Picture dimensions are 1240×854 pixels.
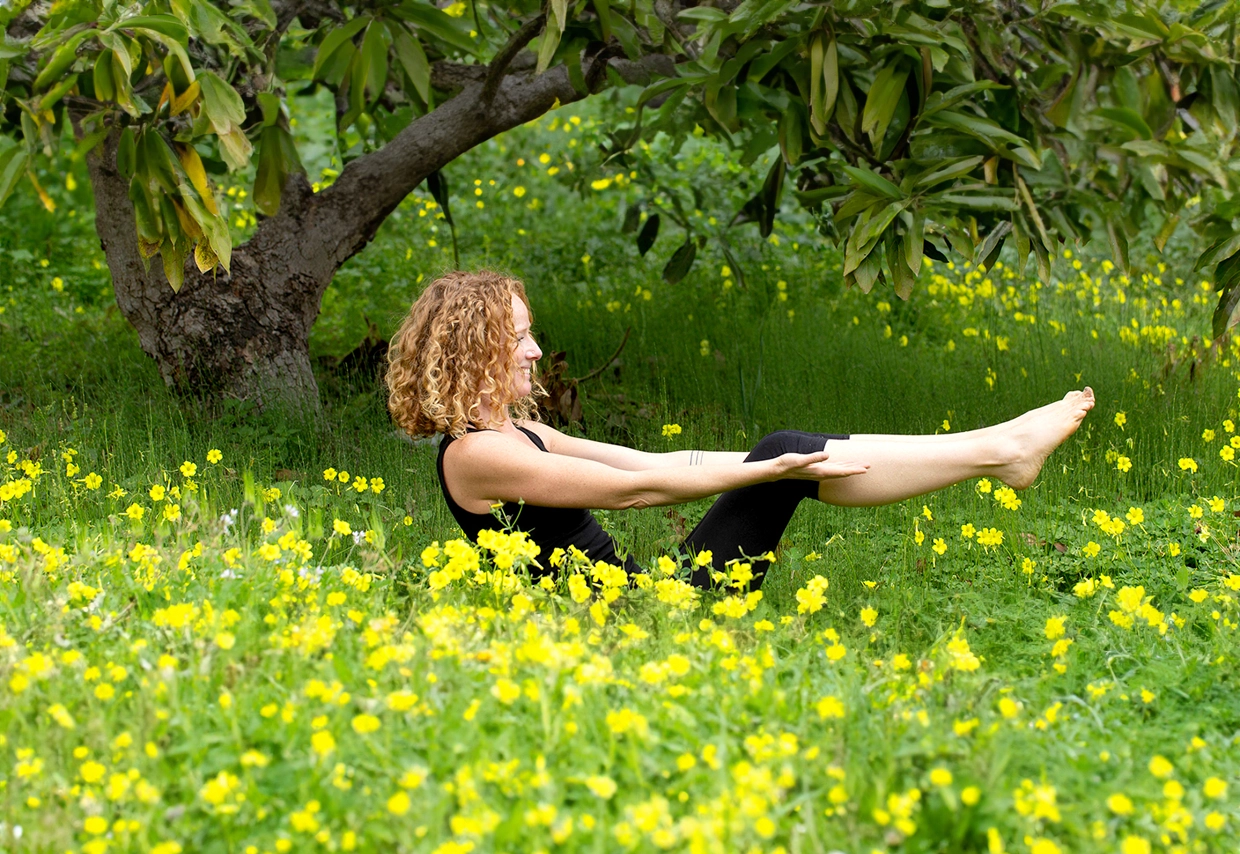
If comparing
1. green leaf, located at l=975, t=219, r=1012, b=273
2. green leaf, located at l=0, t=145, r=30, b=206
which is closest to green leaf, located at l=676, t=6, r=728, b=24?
green leaf, located at l=975, t=219, r=1012, b=273

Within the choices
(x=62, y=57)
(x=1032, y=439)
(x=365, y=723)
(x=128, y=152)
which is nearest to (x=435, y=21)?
(x=128, y=152)

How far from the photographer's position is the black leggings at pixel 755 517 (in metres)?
3.27

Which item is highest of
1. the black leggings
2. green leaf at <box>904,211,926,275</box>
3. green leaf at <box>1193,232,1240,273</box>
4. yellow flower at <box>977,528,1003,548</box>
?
green leaf at <box>904,211,926,275</box>

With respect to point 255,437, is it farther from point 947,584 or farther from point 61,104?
point 947,584

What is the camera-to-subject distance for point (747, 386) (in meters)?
5.43

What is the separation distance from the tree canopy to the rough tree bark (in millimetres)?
376

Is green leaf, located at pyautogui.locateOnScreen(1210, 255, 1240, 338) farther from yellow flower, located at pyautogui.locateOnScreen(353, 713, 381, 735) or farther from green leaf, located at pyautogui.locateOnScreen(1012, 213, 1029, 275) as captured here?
yellow flower, located at pyautogui.locateOnScreen(353, 713, 381, 735)

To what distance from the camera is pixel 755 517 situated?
3.30 metres

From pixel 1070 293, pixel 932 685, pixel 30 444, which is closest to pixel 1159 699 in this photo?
pixel 932 685

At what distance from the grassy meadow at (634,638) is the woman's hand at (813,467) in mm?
331

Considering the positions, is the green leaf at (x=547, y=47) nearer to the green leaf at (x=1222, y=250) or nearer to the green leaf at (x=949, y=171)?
the green leaf at (x=949, y=171)

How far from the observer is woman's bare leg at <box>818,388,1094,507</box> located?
10.7ft

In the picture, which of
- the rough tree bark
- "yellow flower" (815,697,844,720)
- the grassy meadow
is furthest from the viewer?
the rough tree bark

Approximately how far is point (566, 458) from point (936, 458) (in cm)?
99
